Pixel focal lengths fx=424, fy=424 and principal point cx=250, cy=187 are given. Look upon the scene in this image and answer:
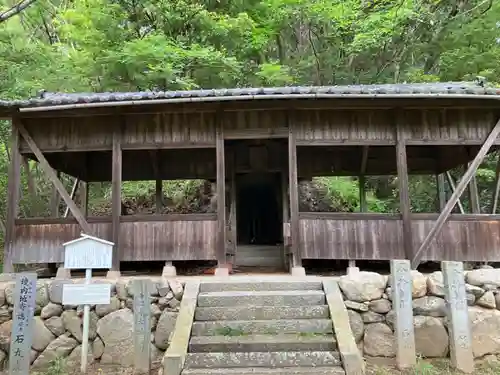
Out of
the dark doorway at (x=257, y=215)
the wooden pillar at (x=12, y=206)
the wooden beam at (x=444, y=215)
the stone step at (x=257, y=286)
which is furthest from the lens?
the dark doorway at (x=257, y=215)

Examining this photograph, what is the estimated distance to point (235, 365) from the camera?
5.43m

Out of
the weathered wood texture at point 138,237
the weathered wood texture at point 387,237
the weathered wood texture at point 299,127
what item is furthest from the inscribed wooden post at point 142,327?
the weathered wood texture at point 299,127

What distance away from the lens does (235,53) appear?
53.4 ft

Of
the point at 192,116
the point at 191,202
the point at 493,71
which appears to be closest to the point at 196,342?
the point at 192,116

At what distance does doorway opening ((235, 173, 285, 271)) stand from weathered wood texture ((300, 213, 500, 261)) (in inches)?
140

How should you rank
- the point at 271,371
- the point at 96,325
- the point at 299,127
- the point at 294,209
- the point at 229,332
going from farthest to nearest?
the point at 299,127, the point at 294,209, the point at 96,325, the point at 229,332, the point at 271,371

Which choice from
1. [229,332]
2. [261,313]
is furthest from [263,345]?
[261,313]

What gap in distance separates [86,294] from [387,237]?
5656mm

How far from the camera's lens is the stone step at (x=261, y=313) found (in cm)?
624

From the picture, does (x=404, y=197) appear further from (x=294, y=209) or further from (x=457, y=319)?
(x=457, y=319)

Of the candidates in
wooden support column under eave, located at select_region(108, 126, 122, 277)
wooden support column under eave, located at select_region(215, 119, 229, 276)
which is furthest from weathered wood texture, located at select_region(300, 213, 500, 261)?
wooden support column under eave, located at select_region(108, 126, 122, 277)

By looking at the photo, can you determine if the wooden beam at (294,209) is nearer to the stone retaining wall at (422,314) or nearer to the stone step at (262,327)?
the stone retaining wall at (422,314)

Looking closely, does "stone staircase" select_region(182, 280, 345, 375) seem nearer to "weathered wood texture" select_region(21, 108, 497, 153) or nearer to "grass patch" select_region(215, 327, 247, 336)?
"grass patch" select_region(215, 327, 247, 336)

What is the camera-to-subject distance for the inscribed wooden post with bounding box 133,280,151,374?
19.7ft
